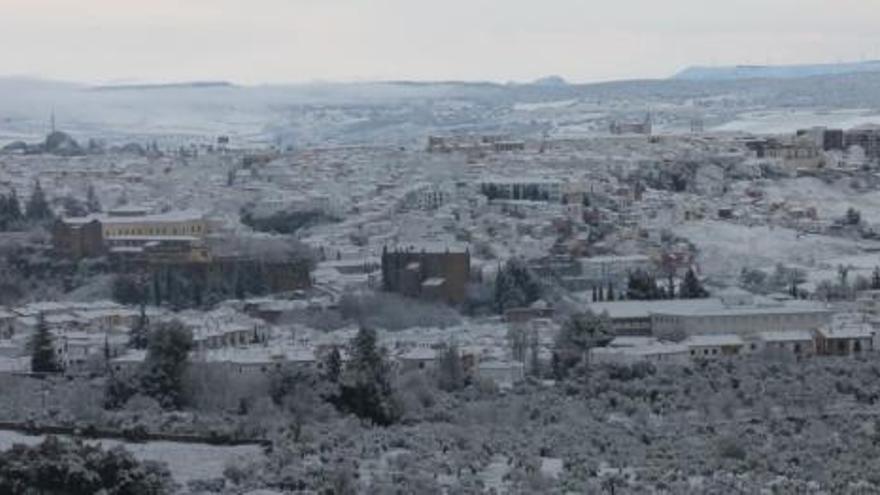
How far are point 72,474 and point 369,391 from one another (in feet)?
28.4

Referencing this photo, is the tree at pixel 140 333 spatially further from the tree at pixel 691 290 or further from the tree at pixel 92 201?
the tree at pixel 92 201

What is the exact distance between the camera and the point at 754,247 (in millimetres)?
50875

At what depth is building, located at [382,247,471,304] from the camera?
42.8 m

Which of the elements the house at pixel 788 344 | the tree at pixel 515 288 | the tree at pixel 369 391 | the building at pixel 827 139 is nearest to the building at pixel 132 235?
the tree at pixel 515 288

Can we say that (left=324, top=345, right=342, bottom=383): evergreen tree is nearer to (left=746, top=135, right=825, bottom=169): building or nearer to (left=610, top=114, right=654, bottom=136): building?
(left=746, top=135, right=825, bottom=169): building

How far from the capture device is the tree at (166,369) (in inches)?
1222

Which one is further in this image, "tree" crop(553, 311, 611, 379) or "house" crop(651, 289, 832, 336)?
"house" crop(651, 289, 832, 336)

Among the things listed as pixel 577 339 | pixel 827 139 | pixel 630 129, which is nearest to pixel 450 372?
pixel 577 339

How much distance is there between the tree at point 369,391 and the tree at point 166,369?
8.40 feet

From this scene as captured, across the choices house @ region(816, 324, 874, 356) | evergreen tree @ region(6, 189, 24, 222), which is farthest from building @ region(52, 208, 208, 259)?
house @ region(816, 324, 874, 356)

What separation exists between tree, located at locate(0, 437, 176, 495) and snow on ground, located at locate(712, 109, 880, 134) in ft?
247

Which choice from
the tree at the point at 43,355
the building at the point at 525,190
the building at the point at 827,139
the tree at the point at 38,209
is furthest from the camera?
the building at the point at 827,139

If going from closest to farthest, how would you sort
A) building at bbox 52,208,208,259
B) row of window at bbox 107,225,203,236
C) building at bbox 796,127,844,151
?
building at bbox 52,208,208,259, row of window at bbox 107,225,203,236, building at bbox 796,127,844,151

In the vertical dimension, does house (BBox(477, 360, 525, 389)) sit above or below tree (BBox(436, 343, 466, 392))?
below
